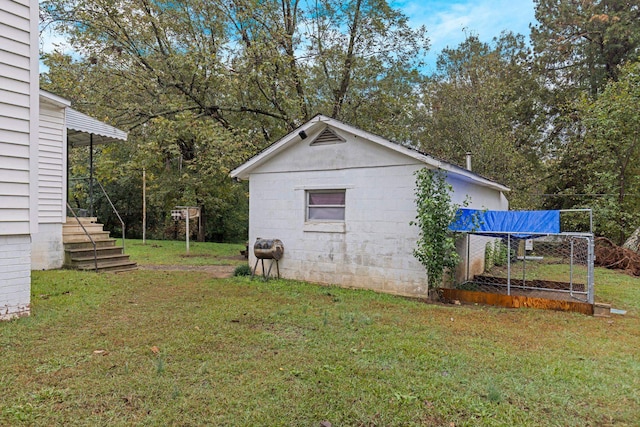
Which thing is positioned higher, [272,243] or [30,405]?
[272,243]

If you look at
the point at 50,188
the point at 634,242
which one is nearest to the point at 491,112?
the point at 634,242

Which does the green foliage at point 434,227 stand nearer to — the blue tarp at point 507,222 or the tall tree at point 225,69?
the blue tarp at point 507,222

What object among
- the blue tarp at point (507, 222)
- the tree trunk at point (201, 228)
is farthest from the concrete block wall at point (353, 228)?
Result: the tree trunk at point (201, 228)

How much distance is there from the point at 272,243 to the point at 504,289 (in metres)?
5.18

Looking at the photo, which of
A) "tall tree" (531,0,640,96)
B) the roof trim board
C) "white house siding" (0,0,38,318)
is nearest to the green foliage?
"white house siding" (0,0,38,318)

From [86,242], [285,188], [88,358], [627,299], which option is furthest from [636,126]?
[86,242]

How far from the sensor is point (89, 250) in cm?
890

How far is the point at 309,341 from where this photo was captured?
14.0 feet

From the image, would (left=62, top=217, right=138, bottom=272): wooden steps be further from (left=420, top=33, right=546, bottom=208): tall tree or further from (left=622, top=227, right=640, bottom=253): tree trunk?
(left=622, top=227, right=640, bottom=253): tree trunk

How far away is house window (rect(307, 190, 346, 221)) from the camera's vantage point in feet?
26.3

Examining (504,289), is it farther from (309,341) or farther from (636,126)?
(636,126)

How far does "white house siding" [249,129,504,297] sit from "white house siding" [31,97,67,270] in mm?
4500

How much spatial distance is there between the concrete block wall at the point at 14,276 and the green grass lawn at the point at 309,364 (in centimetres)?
26

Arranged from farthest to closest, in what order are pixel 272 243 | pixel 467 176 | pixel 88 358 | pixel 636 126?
pixel 636 126 → pixel 272 243 → pixel 467 176 → pixel 88 358
